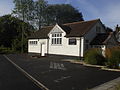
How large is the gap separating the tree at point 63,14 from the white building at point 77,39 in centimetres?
3783

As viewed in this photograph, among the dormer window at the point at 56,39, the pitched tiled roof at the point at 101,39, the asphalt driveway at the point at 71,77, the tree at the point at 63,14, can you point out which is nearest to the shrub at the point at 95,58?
the asphalt driveway at the point at 71,77

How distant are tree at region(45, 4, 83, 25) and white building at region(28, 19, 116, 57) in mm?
37832

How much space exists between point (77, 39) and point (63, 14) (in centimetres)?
4638

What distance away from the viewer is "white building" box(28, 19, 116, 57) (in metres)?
29.4

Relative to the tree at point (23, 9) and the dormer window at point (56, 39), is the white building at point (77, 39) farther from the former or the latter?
the tree at point (23, 9)

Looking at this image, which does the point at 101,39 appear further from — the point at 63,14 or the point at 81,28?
the point at 63,14

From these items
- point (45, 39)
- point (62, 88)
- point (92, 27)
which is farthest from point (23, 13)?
point (62, 88)

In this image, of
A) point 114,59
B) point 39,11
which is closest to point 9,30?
point 39,11

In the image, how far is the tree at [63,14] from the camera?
73375mm

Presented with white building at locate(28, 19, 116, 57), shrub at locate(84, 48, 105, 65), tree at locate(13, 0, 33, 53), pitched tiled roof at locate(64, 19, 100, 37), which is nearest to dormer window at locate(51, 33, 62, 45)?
white building at locate(28, 19, 116, 57)

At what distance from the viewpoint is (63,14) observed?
74938 mm

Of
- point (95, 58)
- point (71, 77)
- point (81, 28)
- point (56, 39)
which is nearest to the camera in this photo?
point (71, 77)

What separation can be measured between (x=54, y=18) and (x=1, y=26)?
19.1 m

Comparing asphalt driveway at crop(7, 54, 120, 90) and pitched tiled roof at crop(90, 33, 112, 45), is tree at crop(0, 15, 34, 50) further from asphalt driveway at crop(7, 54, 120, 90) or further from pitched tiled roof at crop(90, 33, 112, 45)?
asphalt driveway at crop(7, 54, 120, 90)
